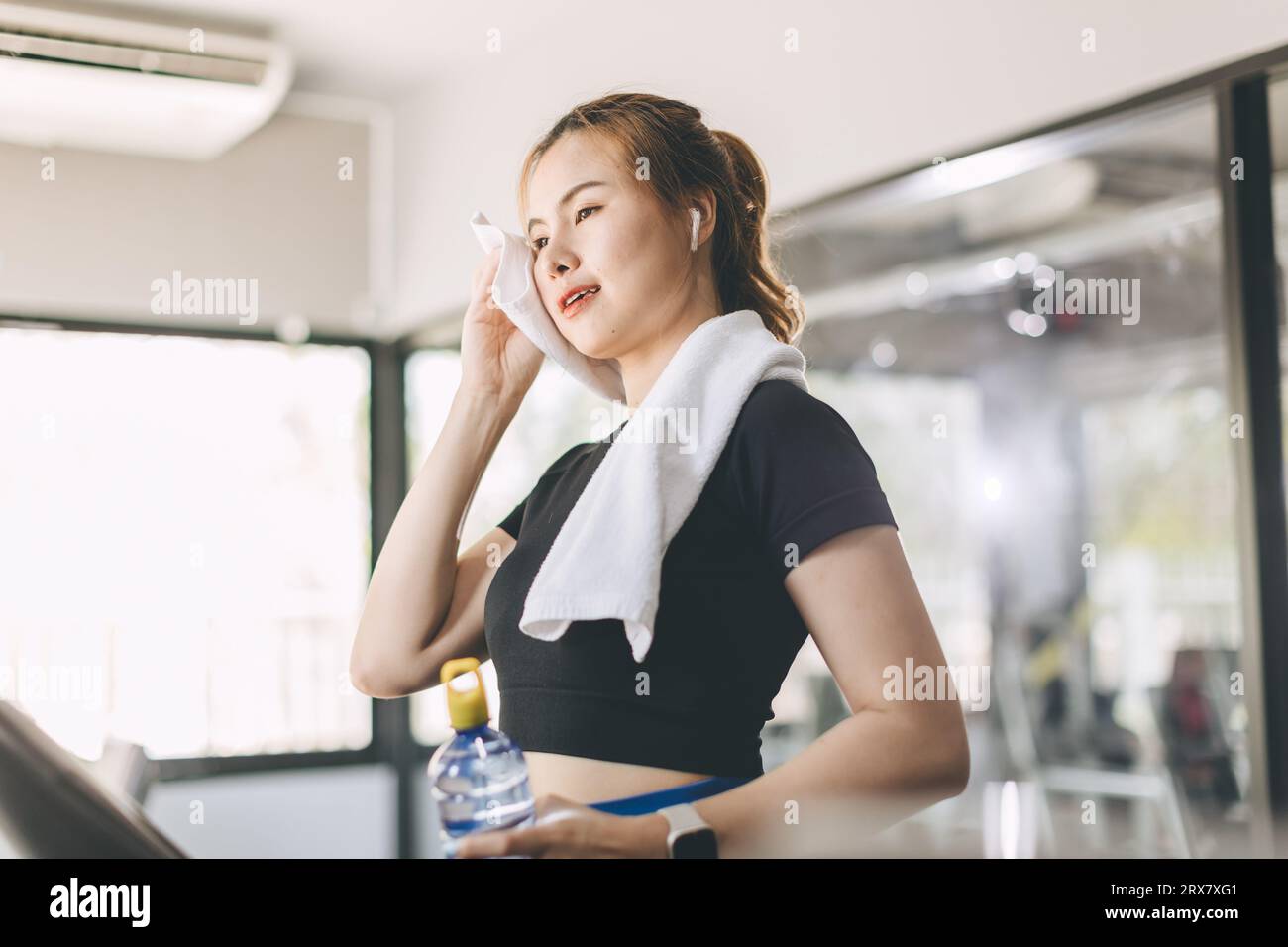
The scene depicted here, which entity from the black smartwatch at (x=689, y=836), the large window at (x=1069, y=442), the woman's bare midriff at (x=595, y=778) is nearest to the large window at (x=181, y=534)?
the large window at (x=1069, y=442)

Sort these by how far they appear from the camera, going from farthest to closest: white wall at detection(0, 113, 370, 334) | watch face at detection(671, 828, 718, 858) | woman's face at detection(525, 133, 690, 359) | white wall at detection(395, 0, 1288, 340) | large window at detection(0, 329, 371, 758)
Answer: large window at detection(0, 329, 371, 758), white wall at detection(0, 113, 370, 334), white wall at detection(395, 0, 1288, 340), woman's face at detection(525, 133, 690, 359), watch face at detection(671, 828, 718, 858)

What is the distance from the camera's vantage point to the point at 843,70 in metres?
1.96

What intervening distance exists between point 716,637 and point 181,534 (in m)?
2.58

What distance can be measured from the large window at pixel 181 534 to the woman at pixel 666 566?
7.06ft

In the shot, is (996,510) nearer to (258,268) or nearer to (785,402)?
(258,268)

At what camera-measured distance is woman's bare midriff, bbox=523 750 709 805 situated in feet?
2.65

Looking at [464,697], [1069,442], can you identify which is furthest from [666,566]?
[1069,442]

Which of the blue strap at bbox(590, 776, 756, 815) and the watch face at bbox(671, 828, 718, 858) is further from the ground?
the blue strap at bbox(590, 776, 756, 815)

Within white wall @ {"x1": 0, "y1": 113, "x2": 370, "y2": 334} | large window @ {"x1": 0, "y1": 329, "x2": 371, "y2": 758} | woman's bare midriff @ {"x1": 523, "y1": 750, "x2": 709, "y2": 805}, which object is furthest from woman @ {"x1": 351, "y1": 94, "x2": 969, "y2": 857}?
large window @ {"x1": 0, "y1": 329, "x2": 371, "y2": 758}

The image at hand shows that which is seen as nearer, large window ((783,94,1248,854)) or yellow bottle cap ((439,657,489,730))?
yellow bottle cap ((439,657,489,730))

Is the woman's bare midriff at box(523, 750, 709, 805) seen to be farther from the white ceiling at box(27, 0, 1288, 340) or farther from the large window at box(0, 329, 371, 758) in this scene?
the large window at box(0, 329, 371, 758)

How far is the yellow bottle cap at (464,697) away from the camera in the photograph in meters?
0.72

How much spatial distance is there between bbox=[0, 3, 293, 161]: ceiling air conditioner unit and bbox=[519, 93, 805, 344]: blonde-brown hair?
6.41 feet
